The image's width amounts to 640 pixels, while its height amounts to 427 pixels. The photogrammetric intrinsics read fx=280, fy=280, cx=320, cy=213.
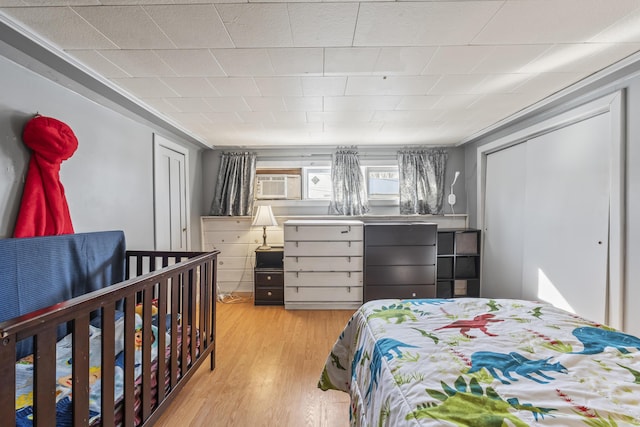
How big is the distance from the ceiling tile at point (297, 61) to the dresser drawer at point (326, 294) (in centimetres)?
230

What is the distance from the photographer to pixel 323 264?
326 centimetres

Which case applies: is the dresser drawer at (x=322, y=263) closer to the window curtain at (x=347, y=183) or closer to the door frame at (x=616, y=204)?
the window curtain at (x=347, y=183)

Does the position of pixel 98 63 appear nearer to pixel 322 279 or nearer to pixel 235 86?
pixel 235 86

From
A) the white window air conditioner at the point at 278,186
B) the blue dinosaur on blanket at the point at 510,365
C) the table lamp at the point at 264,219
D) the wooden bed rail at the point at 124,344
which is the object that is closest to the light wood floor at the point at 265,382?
A: the wooden bed rail at the point at 124,344

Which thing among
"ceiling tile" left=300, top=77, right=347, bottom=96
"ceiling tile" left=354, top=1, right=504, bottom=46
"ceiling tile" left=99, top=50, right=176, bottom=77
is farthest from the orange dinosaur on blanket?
"ceiling tile" left=99, top=50, right=176, bottom=77

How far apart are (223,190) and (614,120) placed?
3882 mm

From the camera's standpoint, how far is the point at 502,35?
1.46 metres

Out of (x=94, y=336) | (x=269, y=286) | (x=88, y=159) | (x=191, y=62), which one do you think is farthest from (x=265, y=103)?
(x=269, y=286)

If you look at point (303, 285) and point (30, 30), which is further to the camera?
point (303, 285)

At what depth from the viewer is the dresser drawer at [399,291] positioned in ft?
10.7

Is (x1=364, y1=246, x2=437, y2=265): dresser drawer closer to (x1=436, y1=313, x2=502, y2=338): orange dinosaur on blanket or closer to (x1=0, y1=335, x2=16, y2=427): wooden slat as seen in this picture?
(x1=436, y1=313, x2=502, y2=338): orange dinosaur on blanket

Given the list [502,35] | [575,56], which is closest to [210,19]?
[502,35]

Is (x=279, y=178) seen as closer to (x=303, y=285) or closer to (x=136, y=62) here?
(x=303, y=285)

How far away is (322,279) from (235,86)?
219 cm
